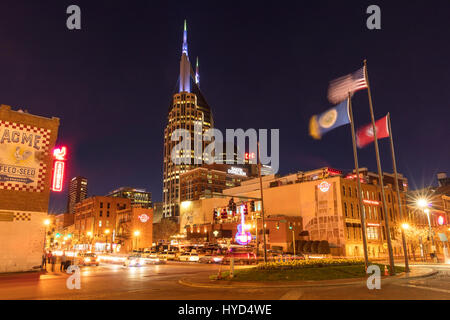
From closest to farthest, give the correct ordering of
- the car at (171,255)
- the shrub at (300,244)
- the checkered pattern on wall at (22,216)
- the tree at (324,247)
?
the checkered pattern on wall at (22,216)
the car at (171,255)
the tree at (324,247)
the shrub at (300,244)

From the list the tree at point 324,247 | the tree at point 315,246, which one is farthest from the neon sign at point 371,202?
the tree at point 315,246

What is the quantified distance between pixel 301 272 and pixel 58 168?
23990 millimetres

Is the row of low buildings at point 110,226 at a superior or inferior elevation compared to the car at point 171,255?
superior

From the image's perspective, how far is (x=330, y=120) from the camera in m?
24.0

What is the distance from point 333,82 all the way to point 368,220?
5324cm

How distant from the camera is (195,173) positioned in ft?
582

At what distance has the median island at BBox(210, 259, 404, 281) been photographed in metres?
20.7

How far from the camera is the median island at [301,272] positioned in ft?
67.9

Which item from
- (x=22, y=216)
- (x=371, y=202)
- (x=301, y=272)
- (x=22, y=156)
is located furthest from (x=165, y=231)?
(x=301, y=272)

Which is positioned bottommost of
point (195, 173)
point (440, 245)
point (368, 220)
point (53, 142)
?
point (440, 245)

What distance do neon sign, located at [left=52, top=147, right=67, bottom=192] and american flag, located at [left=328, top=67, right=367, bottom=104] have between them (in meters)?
25.0

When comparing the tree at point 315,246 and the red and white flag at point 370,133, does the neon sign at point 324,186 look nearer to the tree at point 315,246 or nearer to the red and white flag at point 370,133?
the tree at point 315,246
